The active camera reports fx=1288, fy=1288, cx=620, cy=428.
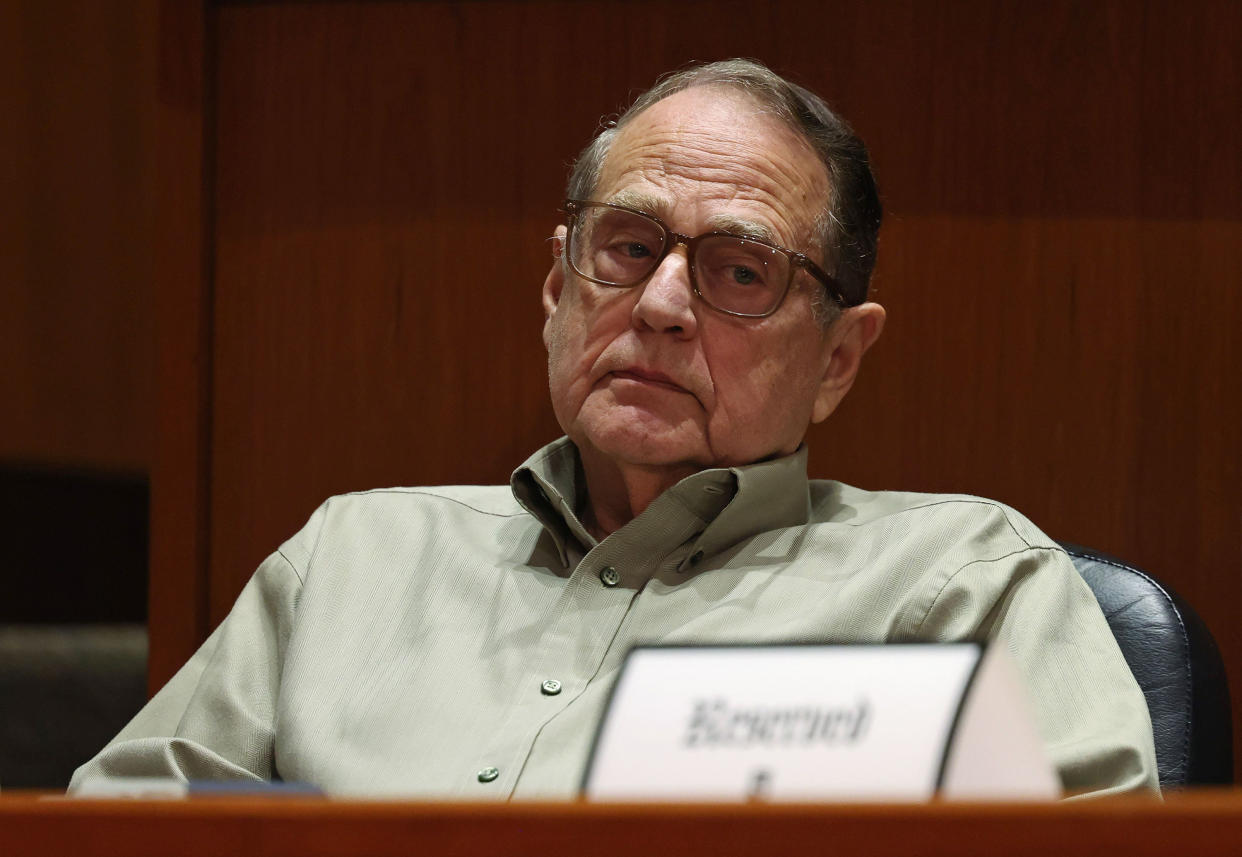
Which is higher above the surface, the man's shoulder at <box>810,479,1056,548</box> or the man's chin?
the man's chin

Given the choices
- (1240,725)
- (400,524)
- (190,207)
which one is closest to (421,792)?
(400,524)

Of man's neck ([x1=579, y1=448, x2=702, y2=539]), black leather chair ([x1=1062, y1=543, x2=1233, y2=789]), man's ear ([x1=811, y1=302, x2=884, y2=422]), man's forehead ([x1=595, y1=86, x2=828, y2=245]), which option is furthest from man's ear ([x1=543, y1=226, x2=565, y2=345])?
black leather chair ([x1=1062, y1=543, x2=1233, y2=789])

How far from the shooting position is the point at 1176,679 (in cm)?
135

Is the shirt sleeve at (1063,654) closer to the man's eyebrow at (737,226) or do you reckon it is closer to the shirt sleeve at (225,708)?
the man's eyebrow at (737,226)

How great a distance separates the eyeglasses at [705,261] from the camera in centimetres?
156

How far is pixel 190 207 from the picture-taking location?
6.58ft

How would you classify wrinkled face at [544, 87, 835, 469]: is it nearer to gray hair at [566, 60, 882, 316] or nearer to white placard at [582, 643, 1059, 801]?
gray hair at [566, 60, 882, 316]

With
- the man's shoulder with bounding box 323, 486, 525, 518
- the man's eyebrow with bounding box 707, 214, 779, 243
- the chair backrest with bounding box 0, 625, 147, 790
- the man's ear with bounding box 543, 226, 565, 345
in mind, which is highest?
the man's eyebrow with bounding box 707, 214, 779, 243

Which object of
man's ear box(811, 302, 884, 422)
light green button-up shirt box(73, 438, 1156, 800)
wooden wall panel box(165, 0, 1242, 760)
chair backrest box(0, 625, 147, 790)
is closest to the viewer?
light green button-up shirt box(73, 438, 1156, 800)

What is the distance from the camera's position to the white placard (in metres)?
0.70

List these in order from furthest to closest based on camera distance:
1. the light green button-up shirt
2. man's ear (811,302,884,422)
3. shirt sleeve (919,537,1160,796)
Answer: man's ear (811,302,884,422) → the light green button-up shirt → shirt sleeve (919,537,1160,796)

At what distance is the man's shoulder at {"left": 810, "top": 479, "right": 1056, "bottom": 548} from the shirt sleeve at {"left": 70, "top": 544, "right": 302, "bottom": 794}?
0.67 meters

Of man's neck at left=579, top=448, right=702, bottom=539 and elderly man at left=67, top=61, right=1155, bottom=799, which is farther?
man's neck at left=579, top=448, right=702, bottom=539

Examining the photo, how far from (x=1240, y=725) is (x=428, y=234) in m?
1.41
